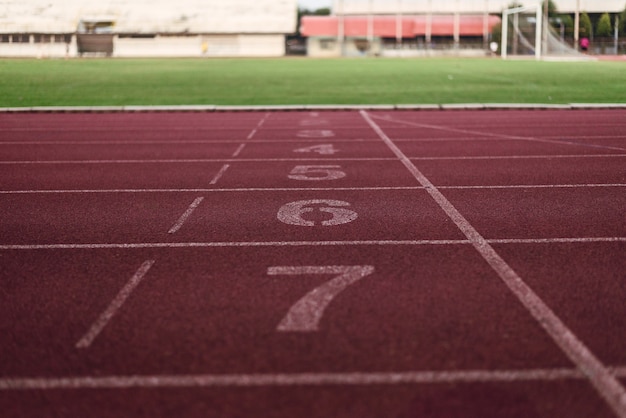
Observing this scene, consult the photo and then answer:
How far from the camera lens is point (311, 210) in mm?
7336

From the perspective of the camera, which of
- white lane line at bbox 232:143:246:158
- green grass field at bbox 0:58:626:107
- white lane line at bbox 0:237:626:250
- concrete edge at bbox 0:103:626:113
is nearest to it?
white lane line at bbox 0:237:626:250

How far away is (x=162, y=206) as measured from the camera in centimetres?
765

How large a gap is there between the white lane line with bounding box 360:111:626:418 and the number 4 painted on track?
97 cm

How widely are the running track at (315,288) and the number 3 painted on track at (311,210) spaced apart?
4 centimetres

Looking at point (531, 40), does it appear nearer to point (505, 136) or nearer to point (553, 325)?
point (505, 136)

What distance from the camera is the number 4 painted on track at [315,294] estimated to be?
427 centimetres

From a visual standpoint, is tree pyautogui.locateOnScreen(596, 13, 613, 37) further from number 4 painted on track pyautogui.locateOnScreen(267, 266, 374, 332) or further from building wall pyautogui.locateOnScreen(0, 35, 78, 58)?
number 4 painted on track pyautogui.locateOnScreen(267, 266, 374, 332)

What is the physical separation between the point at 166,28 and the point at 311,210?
7129 cm

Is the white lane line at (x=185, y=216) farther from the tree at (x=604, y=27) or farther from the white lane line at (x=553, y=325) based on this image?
the tree at (x=604, y=27)

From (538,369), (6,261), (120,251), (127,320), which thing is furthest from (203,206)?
(538,369)

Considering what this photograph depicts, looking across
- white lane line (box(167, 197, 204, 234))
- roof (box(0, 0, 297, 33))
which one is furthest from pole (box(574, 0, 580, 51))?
white lane line (box(167, 197, 204, 234))

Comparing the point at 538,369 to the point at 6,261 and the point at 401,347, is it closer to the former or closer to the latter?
the point at 401,347

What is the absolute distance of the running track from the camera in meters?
3.46

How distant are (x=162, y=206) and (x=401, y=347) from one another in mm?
4290
